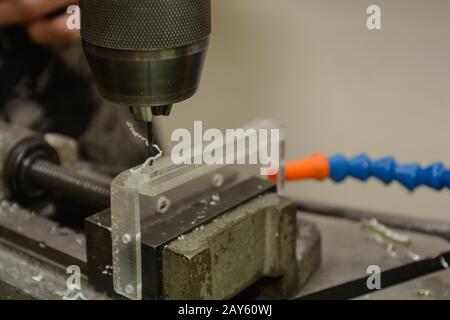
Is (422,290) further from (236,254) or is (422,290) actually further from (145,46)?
(145,46)

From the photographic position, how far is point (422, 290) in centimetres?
85

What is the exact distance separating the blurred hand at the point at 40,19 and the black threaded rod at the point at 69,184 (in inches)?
12.0

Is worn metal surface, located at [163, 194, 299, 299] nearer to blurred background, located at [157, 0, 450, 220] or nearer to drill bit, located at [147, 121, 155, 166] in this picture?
drill bit, located at [147, 121, 155, 166]

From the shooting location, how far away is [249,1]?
1422mm

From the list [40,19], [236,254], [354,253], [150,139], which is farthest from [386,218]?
Answer: [40,19]

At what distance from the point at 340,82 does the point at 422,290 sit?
0.62 m

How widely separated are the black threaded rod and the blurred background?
627 millimetres

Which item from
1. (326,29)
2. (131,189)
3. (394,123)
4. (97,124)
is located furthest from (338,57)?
(131,189)

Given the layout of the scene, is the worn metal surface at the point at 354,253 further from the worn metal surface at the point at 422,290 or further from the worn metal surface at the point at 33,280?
the worn metal surface at the point at 33,280

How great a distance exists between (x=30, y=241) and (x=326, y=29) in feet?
2.46

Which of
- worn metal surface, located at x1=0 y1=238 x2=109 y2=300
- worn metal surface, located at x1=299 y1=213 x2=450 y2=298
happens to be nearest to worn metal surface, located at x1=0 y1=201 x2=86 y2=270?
worn metal surface, located at x1=0 y1=238 x2=109 y2=300

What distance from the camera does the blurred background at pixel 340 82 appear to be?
124cm

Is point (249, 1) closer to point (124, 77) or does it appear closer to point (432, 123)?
point (432, 123)

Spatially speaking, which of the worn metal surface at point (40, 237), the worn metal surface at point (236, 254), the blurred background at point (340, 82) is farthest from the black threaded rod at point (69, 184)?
the blurred background at point (340, 82)
